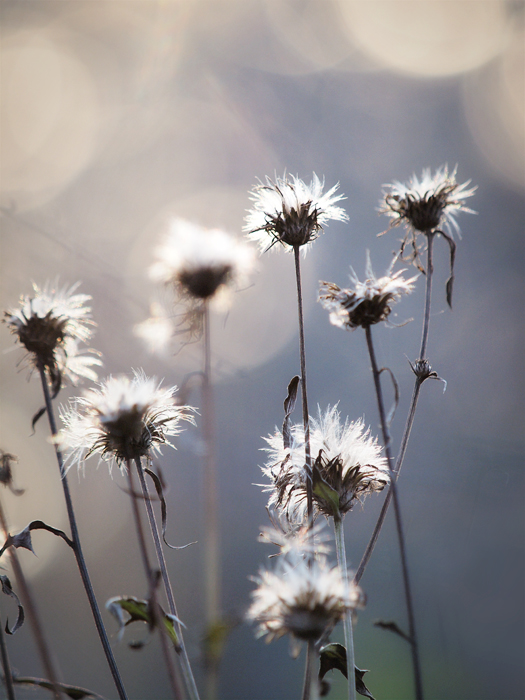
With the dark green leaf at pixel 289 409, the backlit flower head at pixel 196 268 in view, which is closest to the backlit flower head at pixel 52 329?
the backlit flower head at pixel 196 268

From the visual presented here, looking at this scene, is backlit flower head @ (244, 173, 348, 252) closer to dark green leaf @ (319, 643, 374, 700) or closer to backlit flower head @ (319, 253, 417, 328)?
backlit flower head @ (319, 253, 417, 328)

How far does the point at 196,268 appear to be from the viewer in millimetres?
597

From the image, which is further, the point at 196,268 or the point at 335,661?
the point at 335,661

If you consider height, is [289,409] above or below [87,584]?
above

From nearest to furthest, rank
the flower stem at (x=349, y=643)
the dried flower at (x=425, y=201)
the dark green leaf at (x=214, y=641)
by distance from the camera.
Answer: the dark green leaf at (x=214, y=641)
the flower stem at (x=349, y=643)
the dried flower at (x=425, y=201)

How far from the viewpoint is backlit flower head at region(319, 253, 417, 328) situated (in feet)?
2.33

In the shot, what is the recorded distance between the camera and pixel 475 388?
3250mm

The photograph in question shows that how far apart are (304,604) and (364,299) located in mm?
385

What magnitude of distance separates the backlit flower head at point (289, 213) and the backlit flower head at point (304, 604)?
1.43ft

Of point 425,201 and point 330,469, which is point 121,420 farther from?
point 425,201

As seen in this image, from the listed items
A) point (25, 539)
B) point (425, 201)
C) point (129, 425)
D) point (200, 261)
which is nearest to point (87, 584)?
point (25, 539)

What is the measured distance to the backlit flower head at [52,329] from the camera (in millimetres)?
725

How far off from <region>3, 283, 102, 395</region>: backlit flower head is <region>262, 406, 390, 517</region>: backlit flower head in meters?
0.29

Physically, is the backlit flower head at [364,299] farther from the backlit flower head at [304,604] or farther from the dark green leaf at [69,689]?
the dark green leaf at [69,689]
